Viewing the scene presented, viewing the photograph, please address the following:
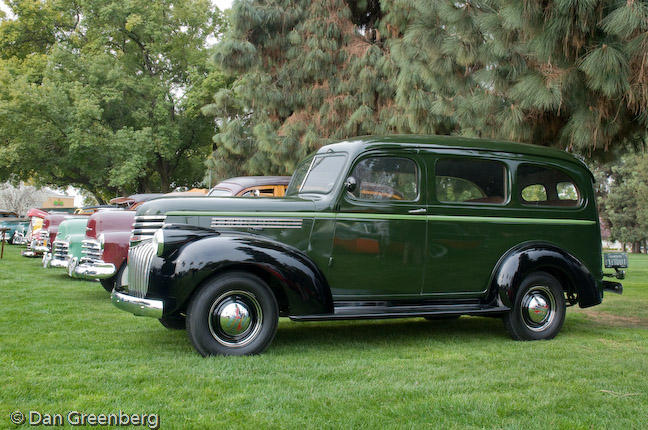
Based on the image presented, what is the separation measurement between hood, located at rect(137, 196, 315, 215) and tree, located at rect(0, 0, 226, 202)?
22.7 metres

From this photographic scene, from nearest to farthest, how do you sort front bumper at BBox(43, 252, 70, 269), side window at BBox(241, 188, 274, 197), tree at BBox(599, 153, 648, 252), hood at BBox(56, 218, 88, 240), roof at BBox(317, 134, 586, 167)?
roof at BBox(317, 134, 586, 167) → side window at BBox(241, 188, 274, 197) → front bumper at BBox(43, 252, 70, 269) → hood at BBox(56, 218, 88, 240) → tree at BBox(599, 153, 648, 252)

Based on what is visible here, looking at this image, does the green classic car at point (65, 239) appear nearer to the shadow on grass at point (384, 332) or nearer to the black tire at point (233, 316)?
the shadow on grass at point (384, 332)

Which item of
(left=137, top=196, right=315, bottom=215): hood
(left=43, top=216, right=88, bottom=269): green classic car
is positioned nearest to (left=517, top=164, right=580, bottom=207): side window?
(left=137, top=196, right=315, bottom=215): hood

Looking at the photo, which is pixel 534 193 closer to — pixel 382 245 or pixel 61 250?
pixel 382 245

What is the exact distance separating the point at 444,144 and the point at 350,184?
1251 mm

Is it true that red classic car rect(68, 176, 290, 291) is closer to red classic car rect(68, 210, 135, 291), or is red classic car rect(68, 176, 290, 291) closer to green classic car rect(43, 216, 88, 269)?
red classic car rect(68, 210, 135, 291)

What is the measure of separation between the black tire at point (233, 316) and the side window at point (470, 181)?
2.23m

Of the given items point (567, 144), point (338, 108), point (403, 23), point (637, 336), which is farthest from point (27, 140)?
point (637, 336)

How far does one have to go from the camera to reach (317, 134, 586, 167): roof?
6285 millimetres

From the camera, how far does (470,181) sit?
6.68 m

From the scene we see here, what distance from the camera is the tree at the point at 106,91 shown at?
2738cm

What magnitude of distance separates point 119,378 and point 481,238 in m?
3.92

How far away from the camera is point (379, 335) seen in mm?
6750

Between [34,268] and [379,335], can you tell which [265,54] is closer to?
[34,268]
